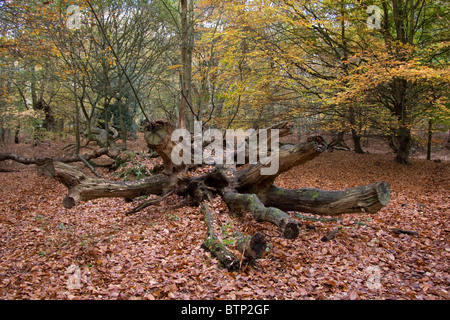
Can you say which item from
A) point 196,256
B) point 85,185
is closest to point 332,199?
point 196,256

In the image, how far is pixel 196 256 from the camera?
3.95m

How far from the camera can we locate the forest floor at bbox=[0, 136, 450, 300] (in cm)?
319

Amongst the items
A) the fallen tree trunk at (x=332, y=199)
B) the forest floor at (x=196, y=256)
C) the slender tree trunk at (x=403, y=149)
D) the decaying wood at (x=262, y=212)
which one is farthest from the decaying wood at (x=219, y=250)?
the slender tree trunk at (x=403, y=149)

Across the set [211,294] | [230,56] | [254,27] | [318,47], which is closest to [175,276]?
[211,294]

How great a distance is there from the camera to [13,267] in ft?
12.1

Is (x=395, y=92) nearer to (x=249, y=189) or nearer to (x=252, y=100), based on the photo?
(x=252, y=100)

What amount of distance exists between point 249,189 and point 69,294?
355 cm

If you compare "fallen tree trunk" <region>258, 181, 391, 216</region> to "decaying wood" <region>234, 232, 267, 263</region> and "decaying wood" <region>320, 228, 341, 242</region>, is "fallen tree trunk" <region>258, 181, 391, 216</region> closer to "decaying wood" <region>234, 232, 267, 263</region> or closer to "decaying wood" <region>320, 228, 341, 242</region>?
"decaying wood" <region>320, 228, 341, 242</region>

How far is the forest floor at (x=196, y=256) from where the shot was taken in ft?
10.5

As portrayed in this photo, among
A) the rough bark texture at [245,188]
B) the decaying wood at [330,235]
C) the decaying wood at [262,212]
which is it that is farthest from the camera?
the decaying wood at [330,235]

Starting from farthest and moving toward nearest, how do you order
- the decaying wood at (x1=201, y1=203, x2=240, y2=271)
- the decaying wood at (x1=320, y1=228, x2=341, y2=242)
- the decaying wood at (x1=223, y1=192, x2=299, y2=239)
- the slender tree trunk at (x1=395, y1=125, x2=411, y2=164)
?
the slender tree trunk at (x1=395, y1=125, x2=411, y2=164) < the decaying wood at (x1=320, y1=228, x2=341, y2=242) < the decaying wood at (x1=223, y1=192, x2=299, y2=239) < the decaying wood at (x1=201, y1=203, x2=240, y2=271)

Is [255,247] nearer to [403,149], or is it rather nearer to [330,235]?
[330,235]

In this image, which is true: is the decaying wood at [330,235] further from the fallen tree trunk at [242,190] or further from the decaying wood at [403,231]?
the decaying wood at [403,231]

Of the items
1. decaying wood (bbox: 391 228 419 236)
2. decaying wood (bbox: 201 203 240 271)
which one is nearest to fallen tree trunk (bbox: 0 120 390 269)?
decaying wood (bbox: 201 203 240 271)
